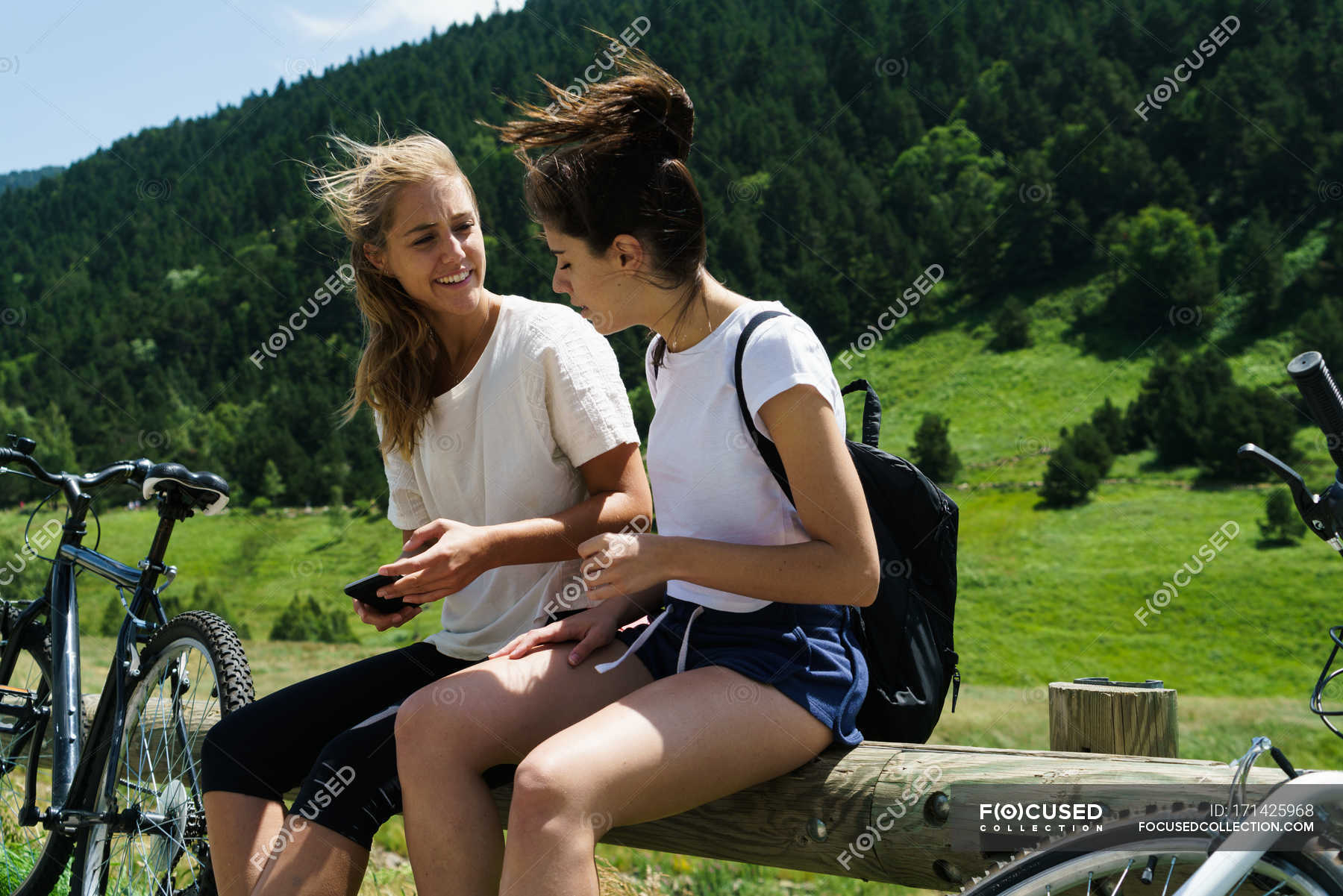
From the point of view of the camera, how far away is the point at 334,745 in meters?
2.13

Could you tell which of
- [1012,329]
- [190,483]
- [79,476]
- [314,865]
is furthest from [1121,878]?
[1012,329]

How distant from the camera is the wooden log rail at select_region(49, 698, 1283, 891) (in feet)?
6.23

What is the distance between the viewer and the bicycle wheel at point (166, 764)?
2.81 m

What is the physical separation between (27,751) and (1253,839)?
3.60 meters

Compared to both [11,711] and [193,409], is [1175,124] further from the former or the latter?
[11,711]

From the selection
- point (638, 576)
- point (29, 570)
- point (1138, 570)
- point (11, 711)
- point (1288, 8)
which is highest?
point (1288, 8)

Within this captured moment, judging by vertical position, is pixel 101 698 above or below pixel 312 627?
above

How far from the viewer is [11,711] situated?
3551 mm

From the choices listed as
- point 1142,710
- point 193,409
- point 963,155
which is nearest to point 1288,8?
point 963,155

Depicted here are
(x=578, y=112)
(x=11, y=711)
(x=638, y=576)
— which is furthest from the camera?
(x=11, y=711)

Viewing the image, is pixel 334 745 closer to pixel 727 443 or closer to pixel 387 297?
pixel 727 443

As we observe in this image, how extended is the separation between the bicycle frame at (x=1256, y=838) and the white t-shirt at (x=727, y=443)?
839mm

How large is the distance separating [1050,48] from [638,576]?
3186 inches

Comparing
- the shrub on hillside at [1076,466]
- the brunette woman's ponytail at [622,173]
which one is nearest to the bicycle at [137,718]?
the brunette woman's ponytail at [622,173]
